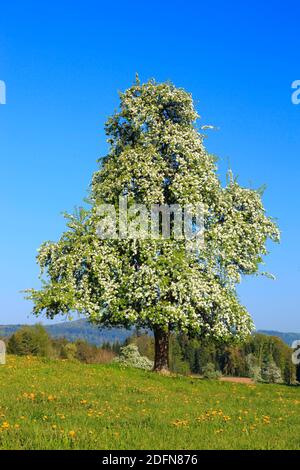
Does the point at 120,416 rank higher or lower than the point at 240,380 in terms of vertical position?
higher

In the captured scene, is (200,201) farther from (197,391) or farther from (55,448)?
(55,448)

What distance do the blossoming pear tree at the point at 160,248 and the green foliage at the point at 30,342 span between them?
79.7 meters

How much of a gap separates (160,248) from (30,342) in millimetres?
89298

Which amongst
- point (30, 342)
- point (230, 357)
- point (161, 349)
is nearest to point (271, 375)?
point (230, 357)

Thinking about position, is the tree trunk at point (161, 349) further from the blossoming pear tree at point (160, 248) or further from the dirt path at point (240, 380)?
the dirt path at point (240, 380)

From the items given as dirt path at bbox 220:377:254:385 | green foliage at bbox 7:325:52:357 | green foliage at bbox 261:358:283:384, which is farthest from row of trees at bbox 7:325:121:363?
green foliage at bbox 261:358:283:384

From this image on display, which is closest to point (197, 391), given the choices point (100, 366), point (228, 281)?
point (100, 366)

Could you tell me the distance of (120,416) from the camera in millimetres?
16875

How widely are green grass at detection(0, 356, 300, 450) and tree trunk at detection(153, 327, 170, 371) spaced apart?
20.3ft

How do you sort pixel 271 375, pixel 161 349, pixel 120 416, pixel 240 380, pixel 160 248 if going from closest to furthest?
pixel 120 416, pixel 160 248, pixel 161 349, pixel 240 380, pixel 271 375

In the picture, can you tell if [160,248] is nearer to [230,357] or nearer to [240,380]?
[240,380]

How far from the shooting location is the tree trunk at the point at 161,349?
1495 inches

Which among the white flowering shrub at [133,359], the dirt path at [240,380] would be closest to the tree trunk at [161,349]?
the dirt path at [240,380]

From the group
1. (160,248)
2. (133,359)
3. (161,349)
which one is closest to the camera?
(160,248)
